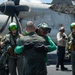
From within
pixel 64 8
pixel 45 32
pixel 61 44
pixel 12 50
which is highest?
pixel 45 32

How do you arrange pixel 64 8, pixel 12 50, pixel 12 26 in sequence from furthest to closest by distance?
pixel 64 8, pixel 12 50, pixel 12 26


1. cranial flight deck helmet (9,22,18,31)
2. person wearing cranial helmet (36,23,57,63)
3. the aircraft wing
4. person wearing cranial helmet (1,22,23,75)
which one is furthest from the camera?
the aircraft wing

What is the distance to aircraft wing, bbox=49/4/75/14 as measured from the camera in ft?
68.1

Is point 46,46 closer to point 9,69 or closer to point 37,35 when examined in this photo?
Answer: point 37,35

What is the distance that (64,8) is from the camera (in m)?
21.1

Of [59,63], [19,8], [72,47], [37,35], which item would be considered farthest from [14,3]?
[37,35]

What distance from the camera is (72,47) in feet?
23.4

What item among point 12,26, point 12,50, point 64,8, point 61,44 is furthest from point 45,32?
point 64,8

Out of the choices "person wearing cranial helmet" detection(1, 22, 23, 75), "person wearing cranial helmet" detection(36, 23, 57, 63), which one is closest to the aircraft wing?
"person wearing cranial helmet" detection(1, 22, 23, 75)

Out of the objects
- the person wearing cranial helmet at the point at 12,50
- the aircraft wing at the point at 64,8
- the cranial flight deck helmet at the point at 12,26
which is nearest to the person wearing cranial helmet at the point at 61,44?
the person wearing cranial helmet at the point at 12,50

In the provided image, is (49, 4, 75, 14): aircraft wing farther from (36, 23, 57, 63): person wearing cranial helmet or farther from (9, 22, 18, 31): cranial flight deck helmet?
(36, 23, 57, 63): person wearing cranial helmet

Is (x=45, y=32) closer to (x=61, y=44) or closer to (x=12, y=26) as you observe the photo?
(x=12, y=26)

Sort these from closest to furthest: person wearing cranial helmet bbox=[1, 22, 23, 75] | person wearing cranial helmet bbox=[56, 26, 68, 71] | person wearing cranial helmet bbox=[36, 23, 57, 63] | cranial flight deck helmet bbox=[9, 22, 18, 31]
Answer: person wearing cranial helmet bbox=[36, 23, 57, 63], cranial flight deck helmet bbox=[9, 22, 18, 31], person wearing cranial helmet bbox=[1, 22, 23, 75], person wearing cranial helmet bbox=[56, 26, 68, 71]

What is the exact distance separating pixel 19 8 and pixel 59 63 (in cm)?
276
